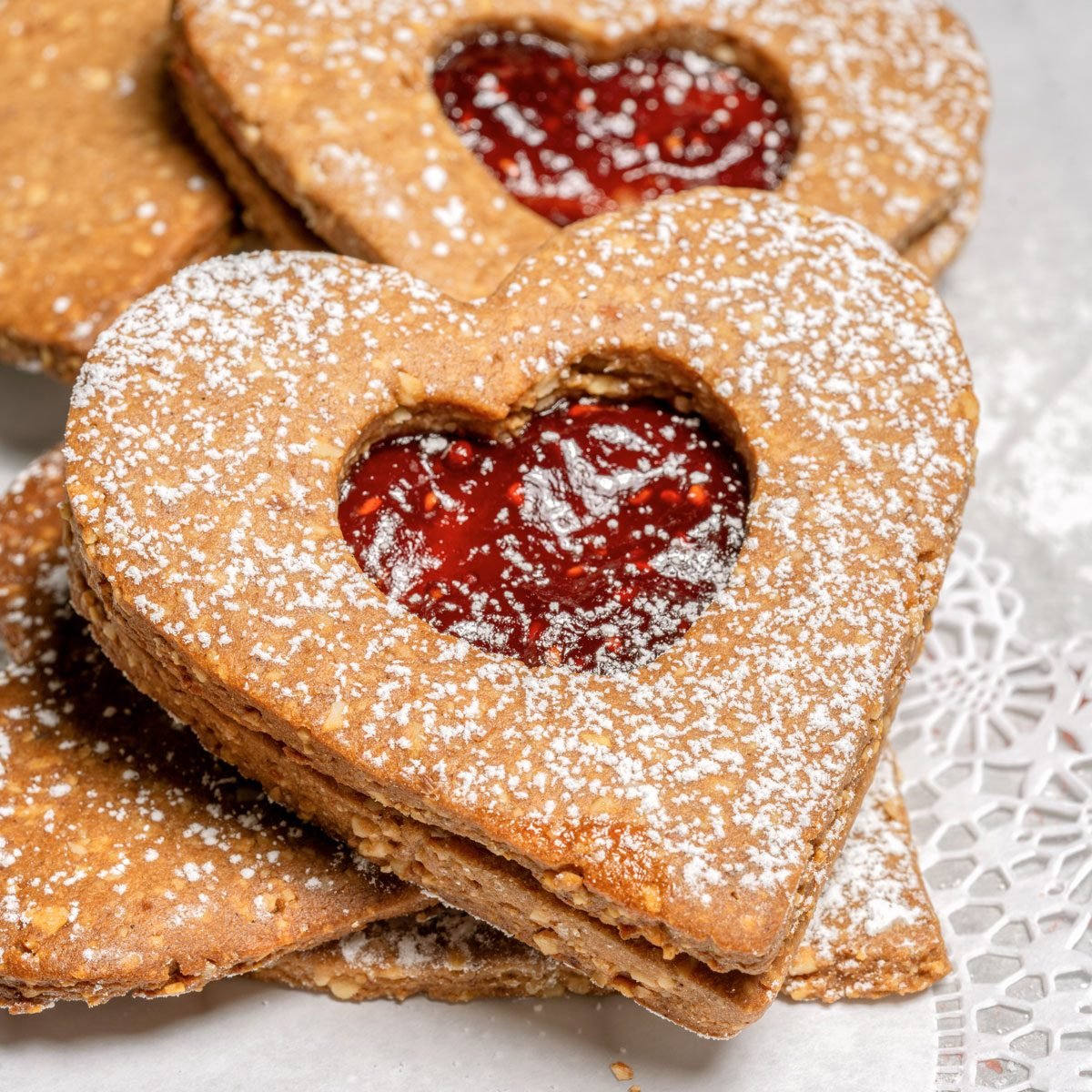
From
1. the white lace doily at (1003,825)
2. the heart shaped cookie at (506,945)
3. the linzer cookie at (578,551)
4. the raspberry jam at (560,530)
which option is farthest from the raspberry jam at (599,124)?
the heart shaped cookie at (506,945)

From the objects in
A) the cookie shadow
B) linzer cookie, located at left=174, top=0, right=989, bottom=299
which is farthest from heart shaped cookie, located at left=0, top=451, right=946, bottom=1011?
linzer cookie, located at left=174, top=0, right=989, bottom=299

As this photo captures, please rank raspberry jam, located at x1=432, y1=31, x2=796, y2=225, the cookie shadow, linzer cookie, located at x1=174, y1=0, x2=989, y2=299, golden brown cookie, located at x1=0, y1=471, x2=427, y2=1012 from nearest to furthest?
golden brown cookie, located at x1=0, y1=471, x2=427, y2=1012, linzer cookie, located at x1=174, y1=0, x2=989, y2=299, raspberry jam, located at x1=432, y1=31, x2=796, y2=225, the cookie shadow

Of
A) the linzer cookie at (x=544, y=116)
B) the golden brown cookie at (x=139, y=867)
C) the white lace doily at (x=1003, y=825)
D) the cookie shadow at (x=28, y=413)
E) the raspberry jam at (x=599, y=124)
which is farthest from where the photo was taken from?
the cookie shadow at (x=28, y=413)

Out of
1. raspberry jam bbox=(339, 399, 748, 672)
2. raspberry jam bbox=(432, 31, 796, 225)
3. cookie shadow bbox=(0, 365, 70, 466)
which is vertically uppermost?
raspberry jam bbox=(432, 31, 796, 225)

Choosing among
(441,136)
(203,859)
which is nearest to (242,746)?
(203,859)

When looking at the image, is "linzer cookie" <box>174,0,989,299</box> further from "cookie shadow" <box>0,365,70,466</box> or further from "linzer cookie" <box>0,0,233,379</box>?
"cookie shadow" <box>0,365,70,466</box>

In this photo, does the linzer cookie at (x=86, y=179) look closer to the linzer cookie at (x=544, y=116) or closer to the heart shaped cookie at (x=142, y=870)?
the linzer cookie at (x=544, y=116)
